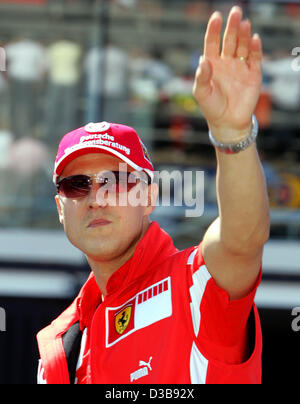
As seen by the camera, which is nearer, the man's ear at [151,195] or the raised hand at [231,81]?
the raised hand at [231,81]

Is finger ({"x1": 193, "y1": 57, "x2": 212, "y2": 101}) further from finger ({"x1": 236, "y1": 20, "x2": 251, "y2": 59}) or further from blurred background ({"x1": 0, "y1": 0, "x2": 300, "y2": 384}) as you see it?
blurred background ({"x1": 0, "y1": 0, "x2": 300, "y2": 384})

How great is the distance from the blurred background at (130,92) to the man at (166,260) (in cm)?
309

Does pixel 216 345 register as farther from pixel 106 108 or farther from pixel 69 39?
pixel 69 39

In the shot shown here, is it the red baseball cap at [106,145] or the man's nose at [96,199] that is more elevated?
the red baseball cap at [106,145]

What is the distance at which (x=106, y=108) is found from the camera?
17.7 feet

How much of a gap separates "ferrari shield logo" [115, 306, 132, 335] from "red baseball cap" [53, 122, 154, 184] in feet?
1.35

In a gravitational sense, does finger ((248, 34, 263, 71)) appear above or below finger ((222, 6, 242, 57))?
below

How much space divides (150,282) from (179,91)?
3838 mm

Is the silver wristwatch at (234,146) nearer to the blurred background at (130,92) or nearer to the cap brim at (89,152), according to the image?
the cap brim at (89,152)

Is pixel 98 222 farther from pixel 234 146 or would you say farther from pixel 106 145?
pixel 234 146

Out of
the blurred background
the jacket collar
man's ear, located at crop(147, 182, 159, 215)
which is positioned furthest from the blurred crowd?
the jacket collar

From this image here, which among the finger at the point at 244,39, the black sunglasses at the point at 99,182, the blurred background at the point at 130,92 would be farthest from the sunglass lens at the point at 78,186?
the blurred background at the point at 130,92

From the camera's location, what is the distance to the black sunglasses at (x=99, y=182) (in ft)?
6.31

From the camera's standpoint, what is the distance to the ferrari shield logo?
1.80 m
